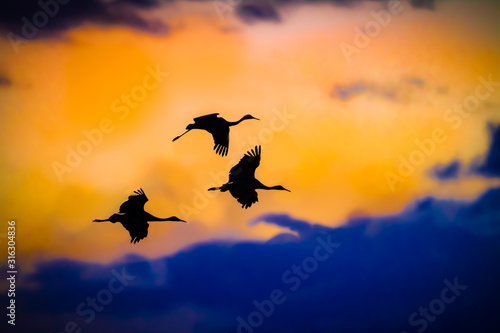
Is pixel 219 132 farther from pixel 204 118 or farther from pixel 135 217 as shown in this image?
pixel 135 217

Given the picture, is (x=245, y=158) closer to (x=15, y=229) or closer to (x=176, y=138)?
(x=176, y=138)

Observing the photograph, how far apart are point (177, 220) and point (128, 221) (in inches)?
103

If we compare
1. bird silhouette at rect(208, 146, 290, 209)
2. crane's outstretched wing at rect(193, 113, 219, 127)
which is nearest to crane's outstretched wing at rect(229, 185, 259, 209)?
bird silhouette at rect(208, 146, 290, 209)

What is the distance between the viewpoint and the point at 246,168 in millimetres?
21984

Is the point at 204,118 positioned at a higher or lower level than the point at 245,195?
higher

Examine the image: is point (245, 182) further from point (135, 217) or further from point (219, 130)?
point (135, 217)

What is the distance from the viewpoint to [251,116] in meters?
23.6

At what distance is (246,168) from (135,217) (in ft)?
13.3

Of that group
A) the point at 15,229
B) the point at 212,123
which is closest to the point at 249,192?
the point at 212,123

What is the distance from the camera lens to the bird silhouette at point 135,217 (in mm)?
22156

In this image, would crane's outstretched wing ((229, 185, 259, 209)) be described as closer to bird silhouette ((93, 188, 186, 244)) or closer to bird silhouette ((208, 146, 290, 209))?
bird silhouette ((208, 146, 290, 209))

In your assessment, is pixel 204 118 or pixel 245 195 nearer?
pixel 204 118

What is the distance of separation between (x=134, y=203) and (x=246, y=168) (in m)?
3.69

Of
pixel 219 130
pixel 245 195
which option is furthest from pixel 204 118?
pixel 245 195
